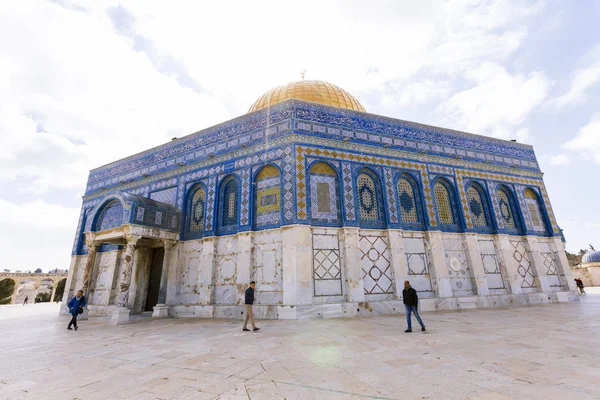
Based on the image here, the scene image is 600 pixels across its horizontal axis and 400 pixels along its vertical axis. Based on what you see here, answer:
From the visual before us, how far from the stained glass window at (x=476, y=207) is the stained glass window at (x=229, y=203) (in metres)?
10.6

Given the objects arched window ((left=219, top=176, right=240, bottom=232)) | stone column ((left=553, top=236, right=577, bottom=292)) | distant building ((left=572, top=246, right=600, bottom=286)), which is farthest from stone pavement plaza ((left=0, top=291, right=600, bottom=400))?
distant building ((left=572, top=246, right=600, bottom=286))

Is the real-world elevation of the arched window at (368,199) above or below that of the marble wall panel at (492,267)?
above

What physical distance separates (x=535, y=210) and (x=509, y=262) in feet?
14.1

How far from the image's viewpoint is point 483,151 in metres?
14.2

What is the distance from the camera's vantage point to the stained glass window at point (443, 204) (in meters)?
12.3

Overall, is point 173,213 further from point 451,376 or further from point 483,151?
point 483,151

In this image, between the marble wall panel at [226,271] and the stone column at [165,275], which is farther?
the stone column at [165,275]

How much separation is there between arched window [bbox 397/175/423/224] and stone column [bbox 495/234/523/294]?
4.19 metres

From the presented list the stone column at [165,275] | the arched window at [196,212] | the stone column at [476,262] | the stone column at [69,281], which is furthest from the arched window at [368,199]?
the stone column at [69,281]

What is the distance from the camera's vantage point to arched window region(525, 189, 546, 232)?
14.2 m

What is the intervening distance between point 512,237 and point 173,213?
15.8 meters

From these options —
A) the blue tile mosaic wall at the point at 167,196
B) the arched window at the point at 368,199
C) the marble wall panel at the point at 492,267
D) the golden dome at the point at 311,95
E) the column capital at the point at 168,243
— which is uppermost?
the golden dome at the point at 311,95

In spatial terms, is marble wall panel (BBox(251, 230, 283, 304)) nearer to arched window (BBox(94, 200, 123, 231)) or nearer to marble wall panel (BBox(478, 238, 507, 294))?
arched window (BBox(94, 200, 123, 231))

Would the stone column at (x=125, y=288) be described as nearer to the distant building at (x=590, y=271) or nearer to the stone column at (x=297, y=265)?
the stone column at (x=297, y=265)
